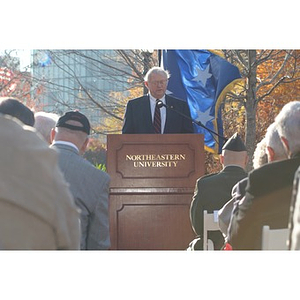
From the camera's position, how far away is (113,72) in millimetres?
15797

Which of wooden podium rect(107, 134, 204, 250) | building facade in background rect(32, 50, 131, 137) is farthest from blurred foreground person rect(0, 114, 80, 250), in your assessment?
building facade in background rect(32, 50, 131, 137)

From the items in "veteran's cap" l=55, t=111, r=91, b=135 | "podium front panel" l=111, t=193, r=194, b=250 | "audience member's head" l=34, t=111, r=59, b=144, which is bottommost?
"podium front panel" l=111, t=193, r=194, b=250

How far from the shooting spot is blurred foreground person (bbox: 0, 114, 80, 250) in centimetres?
280

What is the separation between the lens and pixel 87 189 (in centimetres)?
379

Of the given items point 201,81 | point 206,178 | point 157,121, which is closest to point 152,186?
point 206,178

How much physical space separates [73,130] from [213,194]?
1.64 meters

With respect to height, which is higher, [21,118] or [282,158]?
[21,118]

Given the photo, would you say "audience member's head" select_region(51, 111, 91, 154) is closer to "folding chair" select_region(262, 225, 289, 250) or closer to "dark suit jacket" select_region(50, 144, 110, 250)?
"dark suit jacket" select_region(50, 144, 110, 250)

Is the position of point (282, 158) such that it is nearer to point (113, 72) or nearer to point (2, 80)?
point (2, 80)

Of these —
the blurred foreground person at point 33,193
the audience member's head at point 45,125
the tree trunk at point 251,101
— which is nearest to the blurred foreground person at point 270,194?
the blurred foreground person at point 33,193

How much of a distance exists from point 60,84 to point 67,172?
1201 cm

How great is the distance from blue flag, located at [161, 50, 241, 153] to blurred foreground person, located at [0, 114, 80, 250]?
6.23m

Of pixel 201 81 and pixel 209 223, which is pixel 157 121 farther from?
pixel 201 81
